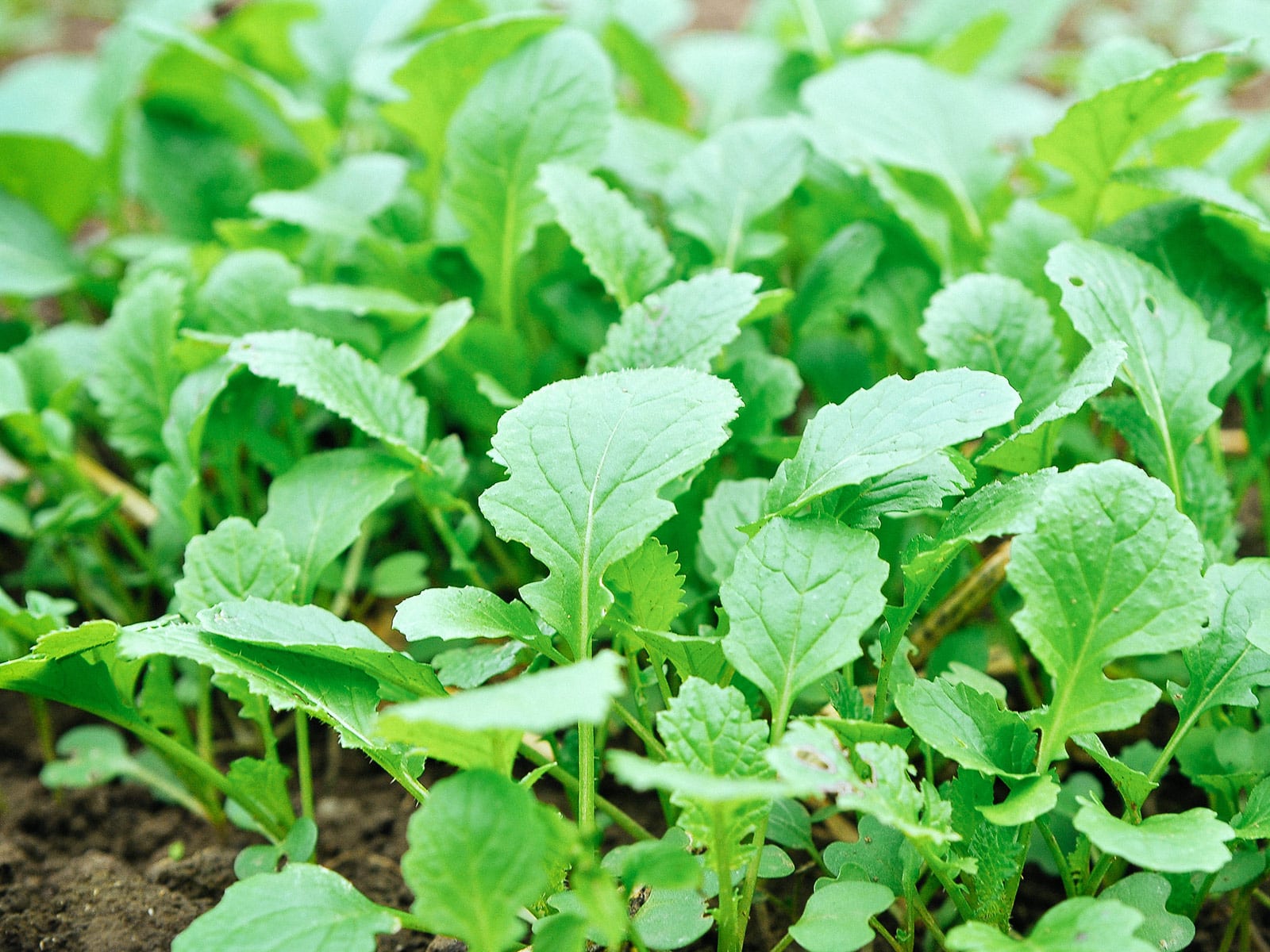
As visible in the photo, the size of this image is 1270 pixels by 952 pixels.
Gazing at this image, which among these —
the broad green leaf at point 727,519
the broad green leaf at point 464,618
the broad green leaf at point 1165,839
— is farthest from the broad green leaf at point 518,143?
the broad green leaf at point 1165,839

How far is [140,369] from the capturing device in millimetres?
1277

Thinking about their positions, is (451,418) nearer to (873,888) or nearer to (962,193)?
(962,193)

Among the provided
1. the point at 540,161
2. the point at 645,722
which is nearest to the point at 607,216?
the point at 540,161

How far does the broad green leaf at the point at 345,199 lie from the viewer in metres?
1.30

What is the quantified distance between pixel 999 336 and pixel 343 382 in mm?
633

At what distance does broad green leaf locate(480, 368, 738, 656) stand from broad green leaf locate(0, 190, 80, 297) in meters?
1.07

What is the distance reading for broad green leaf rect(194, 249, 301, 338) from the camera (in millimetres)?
1266

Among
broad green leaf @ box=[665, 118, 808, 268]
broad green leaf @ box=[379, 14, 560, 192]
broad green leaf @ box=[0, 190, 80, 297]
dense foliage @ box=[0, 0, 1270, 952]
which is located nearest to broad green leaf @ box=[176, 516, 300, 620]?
dense foliage @ box=[0, 0, 1270, 952]

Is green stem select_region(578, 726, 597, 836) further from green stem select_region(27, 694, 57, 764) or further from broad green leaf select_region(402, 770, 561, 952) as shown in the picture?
green stem select_region(27, 694, 57, 764)

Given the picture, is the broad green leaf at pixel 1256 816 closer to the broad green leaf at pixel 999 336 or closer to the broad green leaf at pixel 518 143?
the broad green leaf at pixel 999 336

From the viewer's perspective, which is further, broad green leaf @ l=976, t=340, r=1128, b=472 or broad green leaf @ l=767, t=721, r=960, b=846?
broad green leaf @ l=976, t=340, r=1128, b=472

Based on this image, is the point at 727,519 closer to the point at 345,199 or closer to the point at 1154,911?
the point at 1154,911

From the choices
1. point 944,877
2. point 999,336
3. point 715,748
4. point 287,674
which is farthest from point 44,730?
point 999,336

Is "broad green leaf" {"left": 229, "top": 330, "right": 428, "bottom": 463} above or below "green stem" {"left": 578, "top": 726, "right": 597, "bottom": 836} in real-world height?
above
